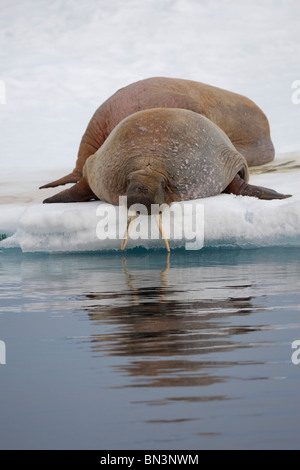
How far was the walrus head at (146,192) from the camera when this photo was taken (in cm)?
616

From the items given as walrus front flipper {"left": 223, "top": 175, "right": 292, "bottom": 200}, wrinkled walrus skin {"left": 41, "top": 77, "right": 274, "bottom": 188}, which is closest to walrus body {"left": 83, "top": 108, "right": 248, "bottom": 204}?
walrus front flipper {"left": 223, "top": 175, "right": 292, "bottom": 200}

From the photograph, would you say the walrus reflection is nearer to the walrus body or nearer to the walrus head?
the walrus head

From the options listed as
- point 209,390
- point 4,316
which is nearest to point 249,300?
point 4,316

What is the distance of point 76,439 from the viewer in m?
1.72

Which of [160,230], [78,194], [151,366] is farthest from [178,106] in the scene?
[151,366]

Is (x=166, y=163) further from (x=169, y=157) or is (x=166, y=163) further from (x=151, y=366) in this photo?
(x=151, y=366)

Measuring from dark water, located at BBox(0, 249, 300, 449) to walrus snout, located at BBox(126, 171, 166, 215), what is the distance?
1776 mm

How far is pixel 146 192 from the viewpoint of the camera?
615cm

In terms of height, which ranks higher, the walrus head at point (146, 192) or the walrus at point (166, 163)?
the walrus at point (166, 163)

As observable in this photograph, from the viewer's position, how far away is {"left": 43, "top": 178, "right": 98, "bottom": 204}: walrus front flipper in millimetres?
7809

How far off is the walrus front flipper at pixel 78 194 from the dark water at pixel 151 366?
343 centimetres

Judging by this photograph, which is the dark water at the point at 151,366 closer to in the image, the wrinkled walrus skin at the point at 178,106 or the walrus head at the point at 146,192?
the walrus head at the point at 146,192

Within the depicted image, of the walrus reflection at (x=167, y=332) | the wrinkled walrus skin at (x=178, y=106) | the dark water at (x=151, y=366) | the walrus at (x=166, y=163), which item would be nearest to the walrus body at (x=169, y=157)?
the walrus at (x=166, y=163)

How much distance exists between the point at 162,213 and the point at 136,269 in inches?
46.7
